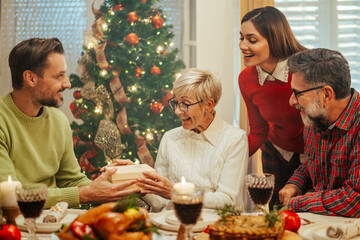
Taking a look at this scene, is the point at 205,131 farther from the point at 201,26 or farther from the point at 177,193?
the point at 201,26

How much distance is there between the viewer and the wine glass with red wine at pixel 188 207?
153 cm

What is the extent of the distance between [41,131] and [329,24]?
2638 mm

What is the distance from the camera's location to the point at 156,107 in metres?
4.00

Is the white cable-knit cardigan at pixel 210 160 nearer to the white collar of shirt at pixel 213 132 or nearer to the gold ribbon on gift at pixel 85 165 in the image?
the white collar of shirt at pixel 213 132

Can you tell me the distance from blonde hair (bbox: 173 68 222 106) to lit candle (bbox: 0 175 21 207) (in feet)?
4.04

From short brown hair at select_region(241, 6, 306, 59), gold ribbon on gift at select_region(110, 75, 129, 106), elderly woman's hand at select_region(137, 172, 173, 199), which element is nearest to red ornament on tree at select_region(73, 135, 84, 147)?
gold ribbon on gift at select_region(110, 75, 129, 106)

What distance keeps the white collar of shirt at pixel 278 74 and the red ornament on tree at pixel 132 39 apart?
4.06 feet

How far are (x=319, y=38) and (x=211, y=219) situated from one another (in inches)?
101

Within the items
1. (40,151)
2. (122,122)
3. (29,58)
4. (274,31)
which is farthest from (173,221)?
(122,122)

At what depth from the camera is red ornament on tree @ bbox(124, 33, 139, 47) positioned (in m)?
3.93

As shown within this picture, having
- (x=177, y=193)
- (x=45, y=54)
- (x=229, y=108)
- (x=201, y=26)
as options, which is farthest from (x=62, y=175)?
(x=201, y=26)

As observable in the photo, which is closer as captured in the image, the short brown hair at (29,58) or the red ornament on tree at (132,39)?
the short brown hair at (29,58)

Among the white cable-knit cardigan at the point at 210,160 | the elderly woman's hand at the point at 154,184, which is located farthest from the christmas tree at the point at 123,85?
the elderly woman's hand at the point at 154,184

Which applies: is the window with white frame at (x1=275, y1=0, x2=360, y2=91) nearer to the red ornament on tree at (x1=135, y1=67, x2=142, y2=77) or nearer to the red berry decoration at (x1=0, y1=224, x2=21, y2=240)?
the red ornament on tree at (x1=135, y1=67, x2=142, y2=77)
